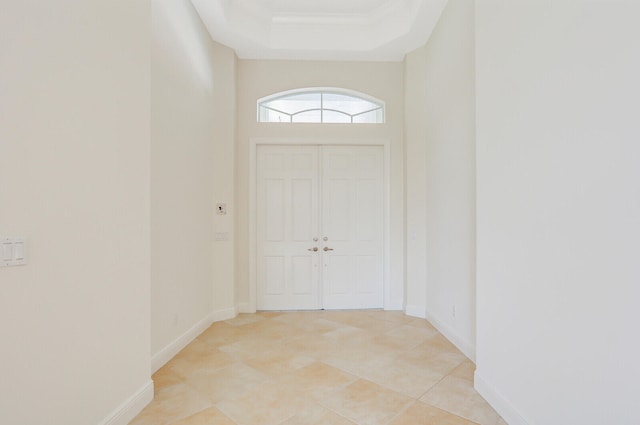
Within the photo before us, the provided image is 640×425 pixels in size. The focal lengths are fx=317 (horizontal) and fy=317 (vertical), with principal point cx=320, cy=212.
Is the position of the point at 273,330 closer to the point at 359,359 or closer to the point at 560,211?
the point at 359,359

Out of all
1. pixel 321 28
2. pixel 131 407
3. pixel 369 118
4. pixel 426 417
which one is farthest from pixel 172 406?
pixel 321 28

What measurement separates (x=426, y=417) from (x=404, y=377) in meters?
0.54

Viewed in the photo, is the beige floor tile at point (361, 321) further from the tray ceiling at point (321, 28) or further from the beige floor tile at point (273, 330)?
the tray ceiling at point (321, 28)

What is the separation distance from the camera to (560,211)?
1.57 meters

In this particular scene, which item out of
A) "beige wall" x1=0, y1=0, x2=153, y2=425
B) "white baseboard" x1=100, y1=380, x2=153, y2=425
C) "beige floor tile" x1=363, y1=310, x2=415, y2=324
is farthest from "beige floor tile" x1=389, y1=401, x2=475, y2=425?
"beige floor tile" x1=363, y1=310, x2=415, y2=324

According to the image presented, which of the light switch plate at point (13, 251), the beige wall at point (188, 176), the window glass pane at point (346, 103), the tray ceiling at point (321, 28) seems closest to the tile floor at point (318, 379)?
the beige wall at point (188, 176)

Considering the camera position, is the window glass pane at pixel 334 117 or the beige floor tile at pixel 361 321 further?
the window glass pane at pixel 334 117

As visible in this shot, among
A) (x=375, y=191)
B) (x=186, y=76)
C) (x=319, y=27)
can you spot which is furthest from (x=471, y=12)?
(x=186, y=76)

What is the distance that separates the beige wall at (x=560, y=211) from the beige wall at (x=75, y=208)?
8.02 ft

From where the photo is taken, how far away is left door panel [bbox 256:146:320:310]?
4.59 metres

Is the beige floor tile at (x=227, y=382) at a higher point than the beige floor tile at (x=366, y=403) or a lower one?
lower

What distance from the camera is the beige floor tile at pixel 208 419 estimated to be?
2.03 meters

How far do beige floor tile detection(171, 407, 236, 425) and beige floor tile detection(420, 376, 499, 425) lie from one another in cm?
137

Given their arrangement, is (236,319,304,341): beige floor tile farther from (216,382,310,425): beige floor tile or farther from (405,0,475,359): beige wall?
(405,0,475,359): beige wall
